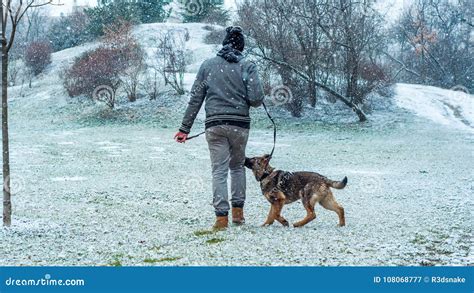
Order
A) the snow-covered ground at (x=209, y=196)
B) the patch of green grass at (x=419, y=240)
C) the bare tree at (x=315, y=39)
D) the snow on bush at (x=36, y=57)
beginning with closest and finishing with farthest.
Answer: the snow-covered ground at (x=209, y=196)
the patch of green grass at (x=419, y=240)
the bare tree at (x=315, y=39)
the snow on bush at (x=36, y=57)

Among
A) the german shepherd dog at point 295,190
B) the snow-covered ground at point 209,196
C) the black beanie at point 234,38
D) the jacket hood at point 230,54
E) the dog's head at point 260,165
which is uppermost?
the black beanie at point 234,38

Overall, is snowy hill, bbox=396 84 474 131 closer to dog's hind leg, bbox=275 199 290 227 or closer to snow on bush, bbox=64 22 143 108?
snow on bush, bbox=64 22 143 108

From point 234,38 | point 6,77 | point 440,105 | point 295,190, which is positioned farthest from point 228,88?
point 440,105

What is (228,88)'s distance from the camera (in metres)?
5.59

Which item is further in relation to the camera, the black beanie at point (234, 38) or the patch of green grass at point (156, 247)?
the black beanie at point (234, 38)

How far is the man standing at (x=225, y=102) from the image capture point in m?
5.58

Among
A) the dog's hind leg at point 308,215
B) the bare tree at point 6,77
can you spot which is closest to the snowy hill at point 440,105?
the dog's hind leg at point 308,215

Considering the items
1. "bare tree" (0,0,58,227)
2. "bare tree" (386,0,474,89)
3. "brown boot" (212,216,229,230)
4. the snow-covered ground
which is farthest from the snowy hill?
"bare tree" (0,0,58,227)

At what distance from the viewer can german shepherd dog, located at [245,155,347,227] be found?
19.2ft

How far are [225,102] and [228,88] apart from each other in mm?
146

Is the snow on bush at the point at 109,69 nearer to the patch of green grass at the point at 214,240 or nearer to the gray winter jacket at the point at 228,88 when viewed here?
the gray winter jacket at the point at 228,88
